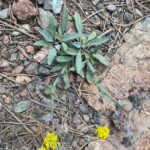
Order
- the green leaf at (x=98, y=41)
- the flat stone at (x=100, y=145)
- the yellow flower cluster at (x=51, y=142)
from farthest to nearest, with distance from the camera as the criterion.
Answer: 1. the green leaf at (x=98, y=41)
2. the flat stone at (x=100, y=145)
3. the yellow flower cluster at (x=51, y=142)

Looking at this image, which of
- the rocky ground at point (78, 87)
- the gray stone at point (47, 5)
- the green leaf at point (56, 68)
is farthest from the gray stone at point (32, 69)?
the gray stone at point (47, 5)

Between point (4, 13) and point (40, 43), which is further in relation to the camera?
point (4, 13)

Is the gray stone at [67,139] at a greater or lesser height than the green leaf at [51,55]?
lesser

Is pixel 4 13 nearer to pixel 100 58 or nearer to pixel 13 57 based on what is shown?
pixel 13 57

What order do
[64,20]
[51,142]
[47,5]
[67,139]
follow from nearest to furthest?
1. [51,142]
2. [67,139]
3. [64,20]
4. [47,5]

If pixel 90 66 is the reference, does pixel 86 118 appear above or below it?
below

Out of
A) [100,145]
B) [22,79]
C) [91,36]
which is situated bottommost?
[100,145]

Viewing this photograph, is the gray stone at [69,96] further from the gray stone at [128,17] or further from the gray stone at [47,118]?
the gray stone at [128,17]

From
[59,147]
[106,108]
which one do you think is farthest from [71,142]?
[106,108]

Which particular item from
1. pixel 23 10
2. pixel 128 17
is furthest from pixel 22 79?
pixel 128 17
